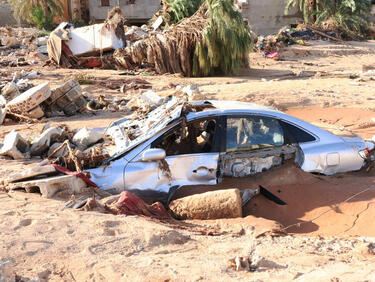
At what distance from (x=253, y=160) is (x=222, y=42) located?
1212cm

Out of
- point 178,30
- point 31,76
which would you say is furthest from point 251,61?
point 31,76

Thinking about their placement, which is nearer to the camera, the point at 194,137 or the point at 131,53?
the point at 194,137

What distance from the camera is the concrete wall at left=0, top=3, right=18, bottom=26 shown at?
35.3m

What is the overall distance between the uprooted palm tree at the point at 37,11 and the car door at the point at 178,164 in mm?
31108

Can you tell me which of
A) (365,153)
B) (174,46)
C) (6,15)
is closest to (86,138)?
(365,153)

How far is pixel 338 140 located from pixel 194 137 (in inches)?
78.4

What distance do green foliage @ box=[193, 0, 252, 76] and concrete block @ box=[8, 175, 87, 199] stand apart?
40.5ft

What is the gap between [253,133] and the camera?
19.0 ft

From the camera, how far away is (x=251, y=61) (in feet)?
75.9

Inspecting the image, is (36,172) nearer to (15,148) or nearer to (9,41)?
(15,148)

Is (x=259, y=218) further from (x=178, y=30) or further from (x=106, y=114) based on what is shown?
(x=178, y=30)

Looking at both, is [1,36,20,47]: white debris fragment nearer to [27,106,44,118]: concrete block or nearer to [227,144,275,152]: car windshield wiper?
[27,106,44,118]: concrete block

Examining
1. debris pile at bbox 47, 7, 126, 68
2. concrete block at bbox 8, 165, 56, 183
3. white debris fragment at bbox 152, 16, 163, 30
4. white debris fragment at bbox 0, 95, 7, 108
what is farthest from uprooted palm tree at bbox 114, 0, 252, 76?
concrete block at bbox 8, 165, 56, 183

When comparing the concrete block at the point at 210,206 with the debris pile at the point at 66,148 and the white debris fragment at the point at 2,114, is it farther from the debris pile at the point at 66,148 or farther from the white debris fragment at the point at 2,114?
the white debris fragment at the point at 2,114
